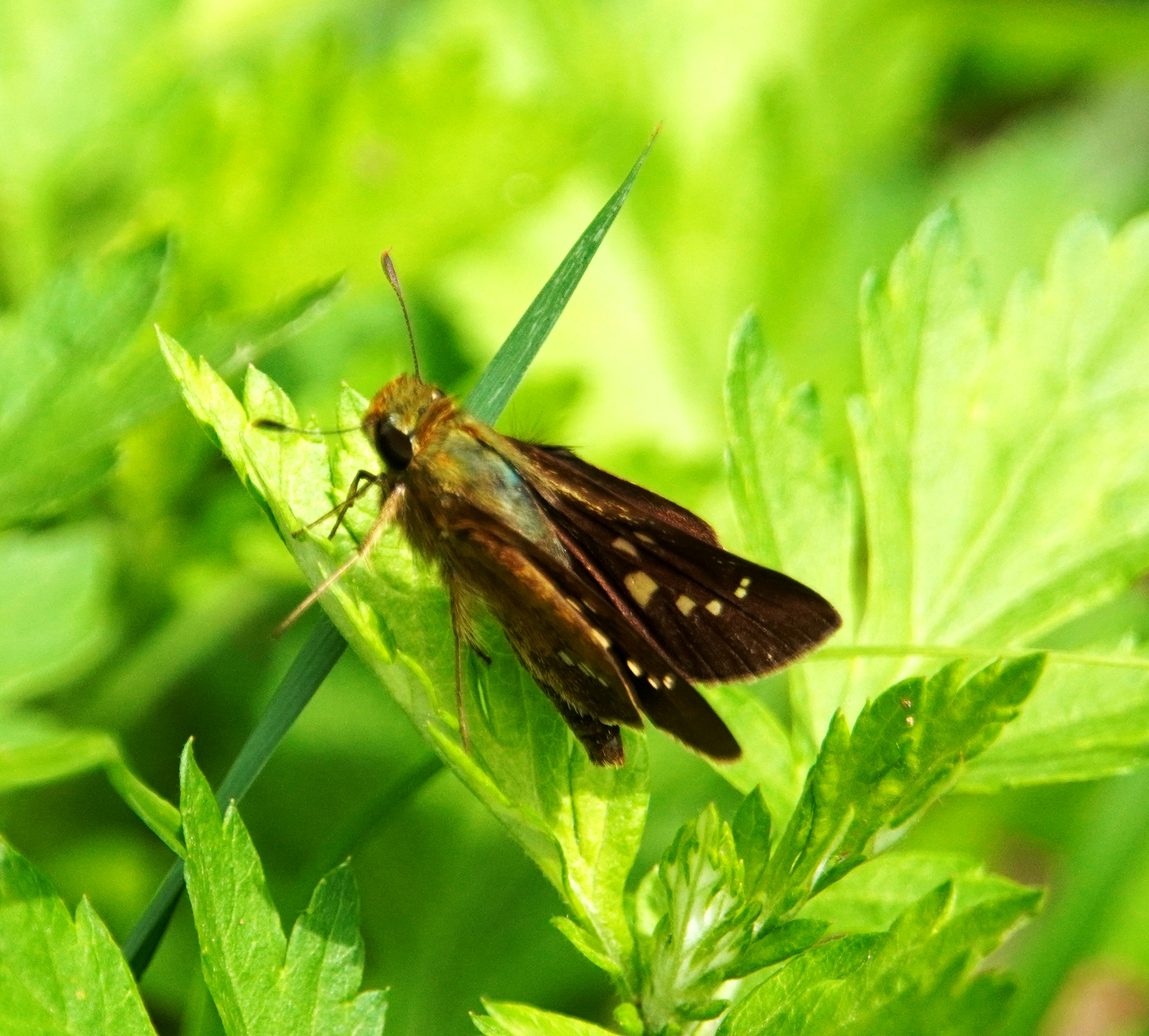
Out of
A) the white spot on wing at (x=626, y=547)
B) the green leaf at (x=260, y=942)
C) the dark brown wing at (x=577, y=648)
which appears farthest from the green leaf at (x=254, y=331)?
the green leaf at (x=260, y=942)

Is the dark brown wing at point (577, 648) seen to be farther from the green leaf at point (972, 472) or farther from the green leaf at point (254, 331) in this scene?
the green leaf at point (254, 331)

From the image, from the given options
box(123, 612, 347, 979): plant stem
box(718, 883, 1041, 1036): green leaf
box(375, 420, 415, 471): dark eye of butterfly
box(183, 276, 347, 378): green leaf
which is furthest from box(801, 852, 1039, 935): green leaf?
box(183, 276, 347, 378): green leaf

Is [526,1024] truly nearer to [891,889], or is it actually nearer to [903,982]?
[903,982]

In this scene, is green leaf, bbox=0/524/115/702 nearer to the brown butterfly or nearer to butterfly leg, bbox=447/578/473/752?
the brown butterfly

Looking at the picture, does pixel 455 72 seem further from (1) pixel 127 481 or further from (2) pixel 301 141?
(1) pixel 127 481

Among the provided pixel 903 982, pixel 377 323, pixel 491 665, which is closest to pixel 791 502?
pixel 491 665

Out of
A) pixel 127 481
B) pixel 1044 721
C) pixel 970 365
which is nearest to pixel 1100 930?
pixel 1044 721
